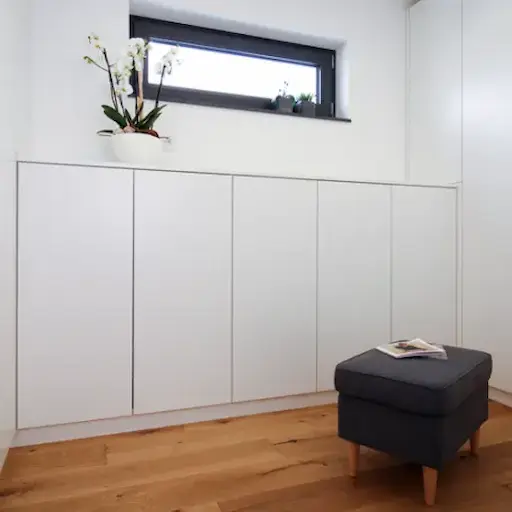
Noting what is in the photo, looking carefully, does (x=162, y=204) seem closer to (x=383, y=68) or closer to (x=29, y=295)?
(x=29, y=295)

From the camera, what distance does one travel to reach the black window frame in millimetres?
2484

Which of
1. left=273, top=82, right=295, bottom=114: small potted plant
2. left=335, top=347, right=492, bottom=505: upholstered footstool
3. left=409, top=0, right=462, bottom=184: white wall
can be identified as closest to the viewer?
left=335, top=347, right=492, bottom=505: upholstered footstool

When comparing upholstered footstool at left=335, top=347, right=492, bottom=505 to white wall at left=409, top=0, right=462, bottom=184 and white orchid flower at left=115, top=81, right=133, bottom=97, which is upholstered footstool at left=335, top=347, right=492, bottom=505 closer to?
white wall at left=409, top=0, right=462, bottom=184

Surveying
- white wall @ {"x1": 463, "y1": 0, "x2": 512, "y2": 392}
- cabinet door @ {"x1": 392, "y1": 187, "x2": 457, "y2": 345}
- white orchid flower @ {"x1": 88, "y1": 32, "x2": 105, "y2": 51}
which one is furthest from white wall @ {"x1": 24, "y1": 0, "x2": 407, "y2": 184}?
white wall @ {"x1": 463, "y1": 0, "x2": 512, "y2": 392}

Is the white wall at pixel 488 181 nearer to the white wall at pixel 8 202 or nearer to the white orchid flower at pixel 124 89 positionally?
the white orchid flower at pixel 124 89

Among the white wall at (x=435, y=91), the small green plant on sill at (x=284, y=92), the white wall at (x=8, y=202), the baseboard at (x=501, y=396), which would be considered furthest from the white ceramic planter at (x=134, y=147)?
the baseboard at (x=501, y=396)

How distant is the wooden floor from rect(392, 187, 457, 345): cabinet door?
624 millimetres

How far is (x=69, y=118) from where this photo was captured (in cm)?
224

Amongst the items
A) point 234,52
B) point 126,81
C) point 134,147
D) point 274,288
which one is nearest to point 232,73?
point 234,52

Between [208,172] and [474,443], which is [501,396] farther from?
[208,172]

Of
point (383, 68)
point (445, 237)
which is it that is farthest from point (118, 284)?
point (383, 68)

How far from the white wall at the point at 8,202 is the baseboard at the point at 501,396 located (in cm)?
218

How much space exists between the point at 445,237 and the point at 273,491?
1.64 m

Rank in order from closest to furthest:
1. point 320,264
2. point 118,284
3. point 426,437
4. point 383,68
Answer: point 426,437 → point 118,284 → point 320,264 → point 383,68
